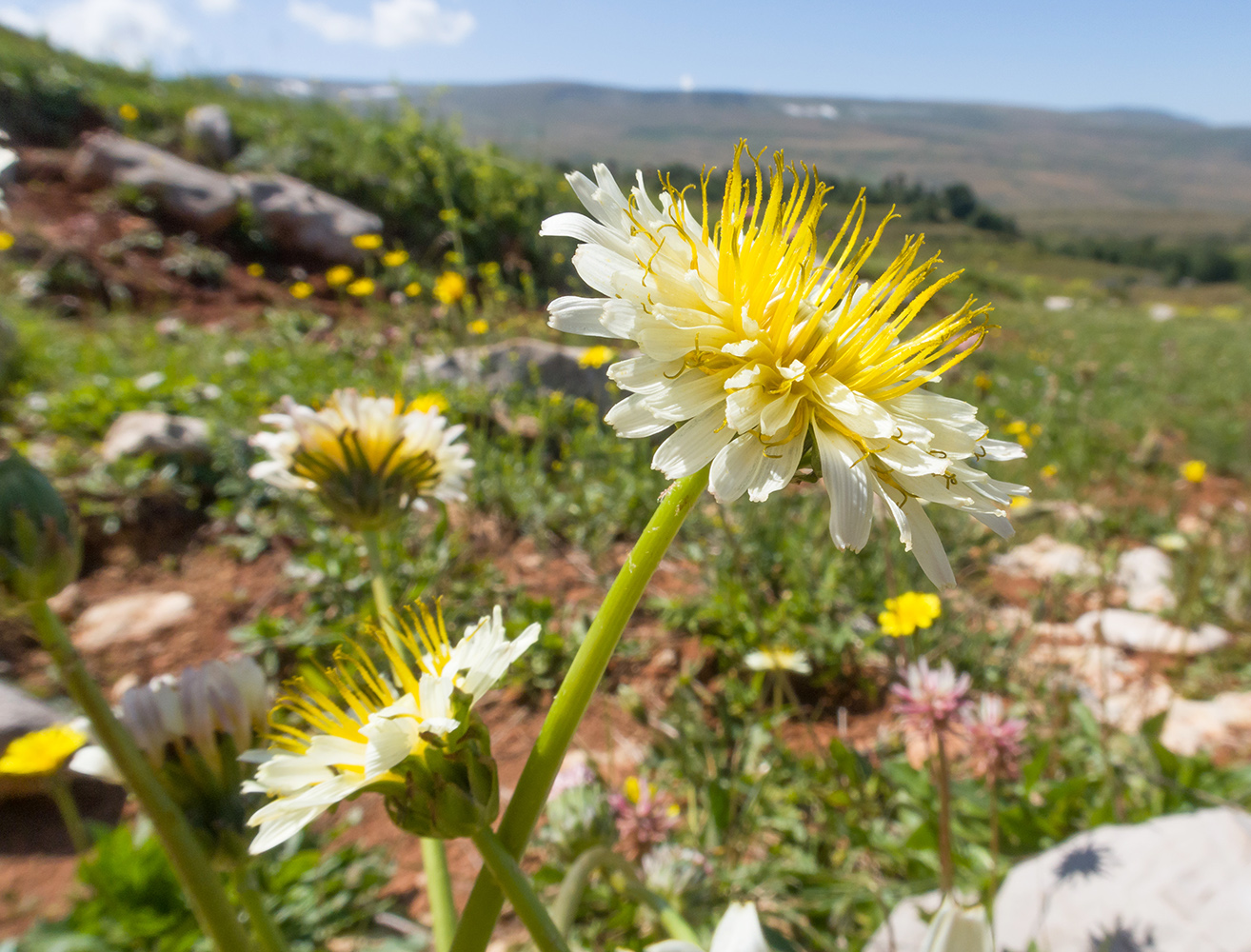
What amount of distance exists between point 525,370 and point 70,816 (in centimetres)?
360

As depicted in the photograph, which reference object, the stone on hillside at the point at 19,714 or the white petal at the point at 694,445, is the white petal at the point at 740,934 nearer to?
the white petal at the point at 694,445

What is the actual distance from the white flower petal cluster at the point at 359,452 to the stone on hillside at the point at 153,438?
2878 millimetres

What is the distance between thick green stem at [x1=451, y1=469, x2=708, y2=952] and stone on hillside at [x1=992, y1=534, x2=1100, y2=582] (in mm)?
4102

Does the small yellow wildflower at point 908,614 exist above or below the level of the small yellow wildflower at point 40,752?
above

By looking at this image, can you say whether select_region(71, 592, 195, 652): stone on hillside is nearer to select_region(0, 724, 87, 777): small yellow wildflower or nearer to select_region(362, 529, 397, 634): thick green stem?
select_region(0, 724, 87, 777): small yellow wildflower

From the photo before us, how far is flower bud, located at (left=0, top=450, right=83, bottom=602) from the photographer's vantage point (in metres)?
0.79

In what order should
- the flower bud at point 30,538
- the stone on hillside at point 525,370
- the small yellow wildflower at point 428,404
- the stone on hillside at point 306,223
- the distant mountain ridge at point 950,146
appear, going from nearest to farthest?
the flower bud at point 30,538, the small yellow wildflower at point 428,404, the stone on hillside at point 525,370, the stone on hillside at point 306,223, the distant mountain ridge at point 950,146

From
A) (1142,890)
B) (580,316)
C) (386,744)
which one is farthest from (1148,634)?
(386,744)

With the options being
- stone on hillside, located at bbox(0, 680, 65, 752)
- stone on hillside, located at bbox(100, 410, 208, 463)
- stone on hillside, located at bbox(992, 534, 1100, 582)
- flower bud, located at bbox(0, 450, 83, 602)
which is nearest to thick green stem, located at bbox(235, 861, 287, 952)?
flower bud, located at bbox(0, 450, 83, 602)

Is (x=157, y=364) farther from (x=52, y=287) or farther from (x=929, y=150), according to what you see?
(x=929, y=150)

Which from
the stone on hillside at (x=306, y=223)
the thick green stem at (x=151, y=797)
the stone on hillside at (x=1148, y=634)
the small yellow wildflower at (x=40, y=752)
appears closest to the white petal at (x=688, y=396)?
the thick green stem at (x=151, y=797)

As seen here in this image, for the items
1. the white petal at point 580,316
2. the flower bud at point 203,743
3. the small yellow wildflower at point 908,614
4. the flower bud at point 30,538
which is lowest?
the small yellow wildflower at point 908,614

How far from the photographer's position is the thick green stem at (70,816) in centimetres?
226

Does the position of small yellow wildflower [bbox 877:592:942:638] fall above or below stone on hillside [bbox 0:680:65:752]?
above
